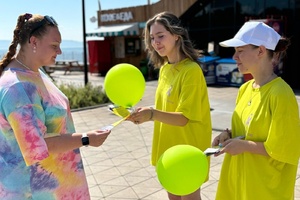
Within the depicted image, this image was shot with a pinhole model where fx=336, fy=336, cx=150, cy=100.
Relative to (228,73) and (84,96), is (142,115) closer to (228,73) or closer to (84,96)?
(84,96)

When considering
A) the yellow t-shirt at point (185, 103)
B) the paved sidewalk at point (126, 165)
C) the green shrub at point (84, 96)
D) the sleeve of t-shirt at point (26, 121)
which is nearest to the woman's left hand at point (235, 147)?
the yellow t-shirt at point (185, 103)

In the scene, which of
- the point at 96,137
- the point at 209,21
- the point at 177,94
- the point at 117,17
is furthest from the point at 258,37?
the point at 117,17

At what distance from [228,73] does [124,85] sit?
1135cm

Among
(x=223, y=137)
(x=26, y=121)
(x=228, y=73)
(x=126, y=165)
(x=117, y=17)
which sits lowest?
(x=126, y=165)

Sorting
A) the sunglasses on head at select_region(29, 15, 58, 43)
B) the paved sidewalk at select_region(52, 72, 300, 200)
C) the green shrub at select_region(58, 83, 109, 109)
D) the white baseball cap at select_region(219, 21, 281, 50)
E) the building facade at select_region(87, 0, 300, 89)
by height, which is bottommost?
the paved sidewalk at select_region(52, 72, 300, 200)

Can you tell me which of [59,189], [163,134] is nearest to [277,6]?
[163,134]

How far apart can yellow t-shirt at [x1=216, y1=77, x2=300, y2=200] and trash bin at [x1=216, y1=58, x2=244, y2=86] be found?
11.2 meters

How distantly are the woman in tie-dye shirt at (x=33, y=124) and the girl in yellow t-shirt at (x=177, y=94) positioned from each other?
69 cm

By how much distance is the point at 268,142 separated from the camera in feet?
6.00

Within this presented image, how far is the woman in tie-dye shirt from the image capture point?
1.69 meters

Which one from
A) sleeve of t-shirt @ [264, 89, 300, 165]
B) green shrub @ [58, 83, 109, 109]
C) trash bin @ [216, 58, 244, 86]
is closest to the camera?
sleeve of t-shirt @ [264, 89, 300, 165]

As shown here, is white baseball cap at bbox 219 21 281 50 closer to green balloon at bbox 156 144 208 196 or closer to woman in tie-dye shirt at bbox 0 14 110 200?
green balloon at bbox 156 144 208 196

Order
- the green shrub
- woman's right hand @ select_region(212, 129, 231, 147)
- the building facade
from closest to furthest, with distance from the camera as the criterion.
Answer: woman's right hand @ select_region(212, 129, 231, 147), the green shrub, the building facade

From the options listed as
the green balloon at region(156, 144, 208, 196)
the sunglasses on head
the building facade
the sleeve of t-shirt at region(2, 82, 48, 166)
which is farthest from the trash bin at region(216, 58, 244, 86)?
the sleeve of t-shirt at region(2, 82, 48, 166)
